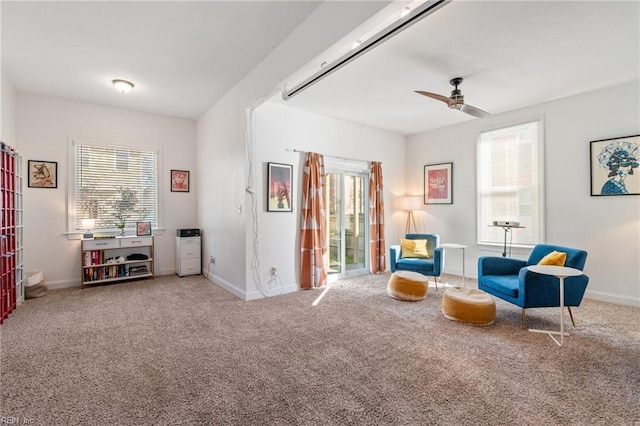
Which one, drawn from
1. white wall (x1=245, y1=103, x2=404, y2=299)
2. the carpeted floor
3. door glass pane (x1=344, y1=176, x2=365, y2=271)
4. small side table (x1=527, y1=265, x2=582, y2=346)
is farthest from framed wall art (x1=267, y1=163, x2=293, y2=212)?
small side table (x1=527, y1=265, x2=582, y2=346)

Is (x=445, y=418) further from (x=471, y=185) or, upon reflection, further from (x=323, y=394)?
(x=471, y=185)

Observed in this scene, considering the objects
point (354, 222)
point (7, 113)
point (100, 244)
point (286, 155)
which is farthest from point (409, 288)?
point (7, 113)

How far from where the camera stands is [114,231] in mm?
5227

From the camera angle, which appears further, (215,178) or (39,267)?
(215,178)

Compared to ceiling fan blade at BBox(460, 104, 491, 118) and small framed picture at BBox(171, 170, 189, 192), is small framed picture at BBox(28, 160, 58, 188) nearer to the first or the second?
small framed picture at BBox(171, 170, 189, 192)

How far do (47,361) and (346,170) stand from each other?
463 centimetres

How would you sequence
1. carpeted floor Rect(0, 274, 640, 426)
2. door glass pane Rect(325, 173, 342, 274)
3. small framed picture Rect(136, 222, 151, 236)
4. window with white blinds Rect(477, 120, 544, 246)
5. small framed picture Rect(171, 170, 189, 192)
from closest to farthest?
carpeted floor Rect(0, 274, 640, 426) < window with white blinds Rect(477, 120, 544, 246) < small framed picture Rect(136, 222, 151, 236) < door glass pane Rect(325, 173, 342, 274) < small framed picture Rect(171, 170, 189, 192)

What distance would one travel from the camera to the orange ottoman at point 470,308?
3.17 metres

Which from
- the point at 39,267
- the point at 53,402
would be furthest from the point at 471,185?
the point at 39,267

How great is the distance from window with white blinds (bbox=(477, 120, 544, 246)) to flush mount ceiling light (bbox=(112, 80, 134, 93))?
18.7 feet

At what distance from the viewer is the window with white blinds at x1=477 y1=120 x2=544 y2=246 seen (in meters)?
4.70

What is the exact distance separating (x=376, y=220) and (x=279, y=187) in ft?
7.34

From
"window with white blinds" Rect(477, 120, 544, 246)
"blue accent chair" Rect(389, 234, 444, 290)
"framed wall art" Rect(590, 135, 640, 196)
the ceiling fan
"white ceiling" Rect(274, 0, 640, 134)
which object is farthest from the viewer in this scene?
"window with white blinds" Rect(477, 120, 544, 246)

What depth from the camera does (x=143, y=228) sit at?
5.27 m
